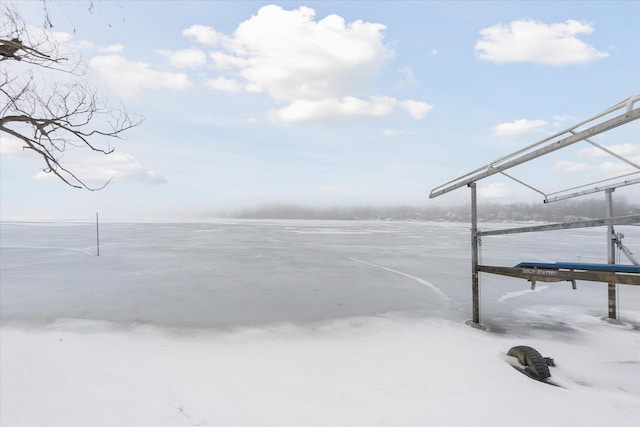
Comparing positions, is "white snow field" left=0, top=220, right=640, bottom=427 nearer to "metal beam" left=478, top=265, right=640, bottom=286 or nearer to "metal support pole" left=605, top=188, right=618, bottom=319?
"metal support pole" left=605, top=188, right=618, bottom=319

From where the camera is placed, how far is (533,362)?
4.57m

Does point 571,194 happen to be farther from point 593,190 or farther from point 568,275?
point 568,275

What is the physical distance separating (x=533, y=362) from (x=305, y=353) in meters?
3.17

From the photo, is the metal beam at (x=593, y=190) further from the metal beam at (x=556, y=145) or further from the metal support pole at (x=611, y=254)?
the metal beam at (x=556, y=145)

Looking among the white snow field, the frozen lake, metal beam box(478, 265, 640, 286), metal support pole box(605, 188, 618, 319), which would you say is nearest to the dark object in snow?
the white snow field

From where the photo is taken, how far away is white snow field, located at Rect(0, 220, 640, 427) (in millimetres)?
3594

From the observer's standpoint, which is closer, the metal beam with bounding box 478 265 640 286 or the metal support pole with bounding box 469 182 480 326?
the metal beam with bounding box 478 265 640 286

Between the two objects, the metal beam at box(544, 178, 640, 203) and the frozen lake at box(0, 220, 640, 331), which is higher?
Result: the metal beam at box(544, 178, 640, 203)

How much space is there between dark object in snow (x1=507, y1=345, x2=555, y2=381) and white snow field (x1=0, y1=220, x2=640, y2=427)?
0.17 m

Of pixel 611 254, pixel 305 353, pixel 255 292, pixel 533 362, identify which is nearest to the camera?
pixel 533 362

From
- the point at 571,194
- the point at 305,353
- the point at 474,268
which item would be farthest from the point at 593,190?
the point at 305,353

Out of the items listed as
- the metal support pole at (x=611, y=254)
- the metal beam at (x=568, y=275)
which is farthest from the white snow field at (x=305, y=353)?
the metal beam at (x=568, y=275)

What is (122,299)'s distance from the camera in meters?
8.59

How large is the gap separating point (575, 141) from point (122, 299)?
32.1ft
